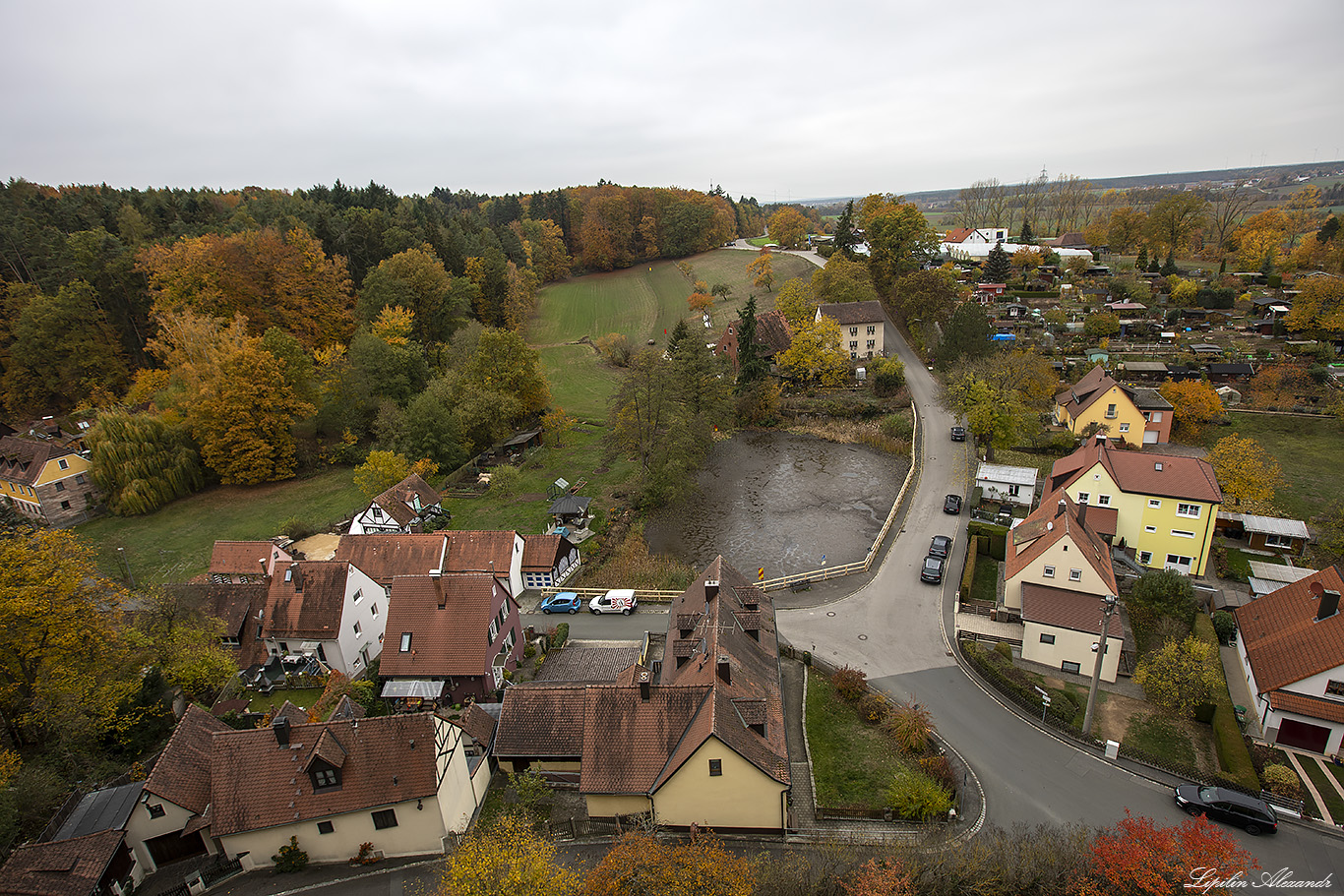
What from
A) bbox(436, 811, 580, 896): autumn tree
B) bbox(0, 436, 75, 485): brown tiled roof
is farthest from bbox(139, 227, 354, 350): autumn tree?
bbox(436, 811, 580, 896): autumn tree

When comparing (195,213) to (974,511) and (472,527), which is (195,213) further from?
(974,511)

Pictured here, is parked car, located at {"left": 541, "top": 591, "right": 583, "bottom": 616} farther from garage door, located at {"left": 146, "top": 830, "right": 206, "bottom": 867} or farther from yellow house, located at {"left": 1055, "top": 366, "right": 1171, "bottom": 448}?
yellow house, located at {"left": 1055, "top": 366, "right": 1171, "bottom": 448}

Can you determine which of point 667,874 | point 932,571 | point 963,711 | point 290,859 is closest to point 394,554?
point 290,859

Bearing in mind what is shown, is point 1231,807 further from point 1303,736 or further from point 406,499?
point 406,499

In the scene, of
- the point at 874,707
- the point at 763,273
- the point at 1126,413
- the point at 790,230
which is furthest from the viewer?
the point at 790,230

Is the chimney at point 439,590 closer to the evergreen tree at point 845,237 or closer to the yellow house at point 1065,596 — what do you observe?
the yellow house at point 1065,596

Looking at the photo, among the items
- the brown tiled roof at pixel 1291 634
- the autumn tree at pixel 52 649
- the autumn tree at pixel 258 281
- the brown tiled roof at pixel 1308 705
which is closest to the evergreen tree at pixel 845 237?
the autumn tree at pixel 258 281
